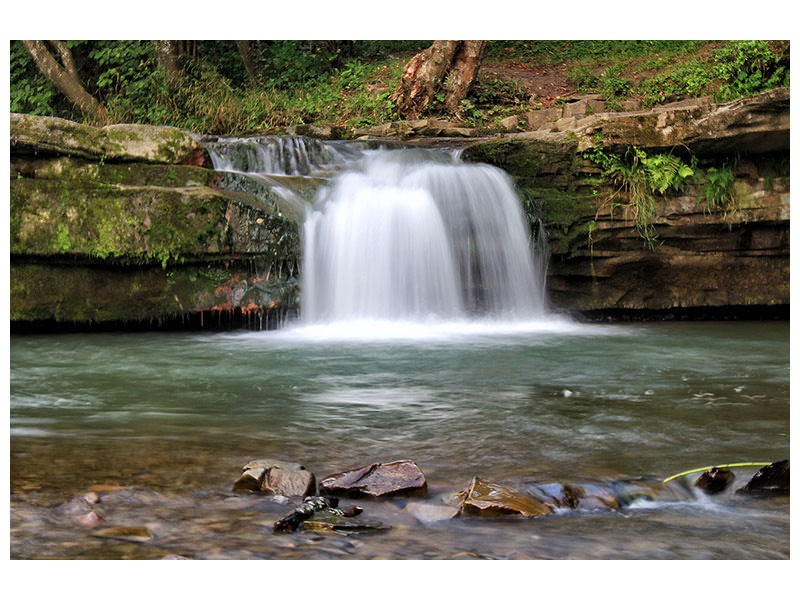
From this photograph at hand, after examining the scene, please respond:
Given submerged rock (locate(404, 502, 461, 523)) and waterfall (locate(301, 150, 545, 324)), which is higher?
waterfall (locate(301, 150, 545, 324))

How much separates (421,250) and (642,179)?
2.53 meters

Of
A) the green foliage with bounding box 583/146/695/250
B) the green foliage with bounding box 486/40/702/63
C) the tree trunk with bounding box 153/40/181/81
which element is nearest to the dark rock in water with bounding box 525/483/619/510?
the green foliage with bounding box 583/146/695/250

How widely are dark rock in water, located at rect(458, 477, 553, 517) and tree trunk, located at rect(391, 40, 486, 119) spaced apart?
472 inches

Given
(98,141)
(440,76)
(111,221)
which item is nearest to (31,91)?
(440,76)

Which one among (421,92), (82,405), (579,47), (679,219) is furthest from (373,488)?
(579,47)

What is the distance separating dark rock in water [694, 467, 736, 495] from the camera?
258 centimetres

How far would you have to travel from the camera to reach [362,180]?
8445 millimetres

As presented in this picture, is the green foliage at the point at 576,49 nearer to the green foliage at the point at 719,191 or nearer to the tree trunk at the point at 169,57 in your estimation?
the tree trunk at the point at 169,57

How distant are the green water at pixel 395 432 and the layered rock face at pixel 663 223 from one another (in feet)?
6.50

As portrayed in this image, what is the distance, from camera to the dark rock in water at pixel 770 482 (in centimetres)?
254

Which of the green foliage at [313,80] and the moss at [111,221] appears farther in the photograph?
the green foliage at [313,80]

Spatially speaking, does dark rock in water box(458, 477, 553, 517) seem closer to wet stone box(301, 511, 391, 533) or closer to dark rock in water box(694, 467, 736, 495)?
wet stone box(301, 511, 391, 533)

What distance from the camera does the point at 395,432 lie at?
346cm

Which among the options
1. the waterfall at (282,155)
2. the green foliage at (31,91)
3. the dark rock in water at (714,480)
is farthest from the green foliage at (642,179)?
the green foliage at (31,91)
